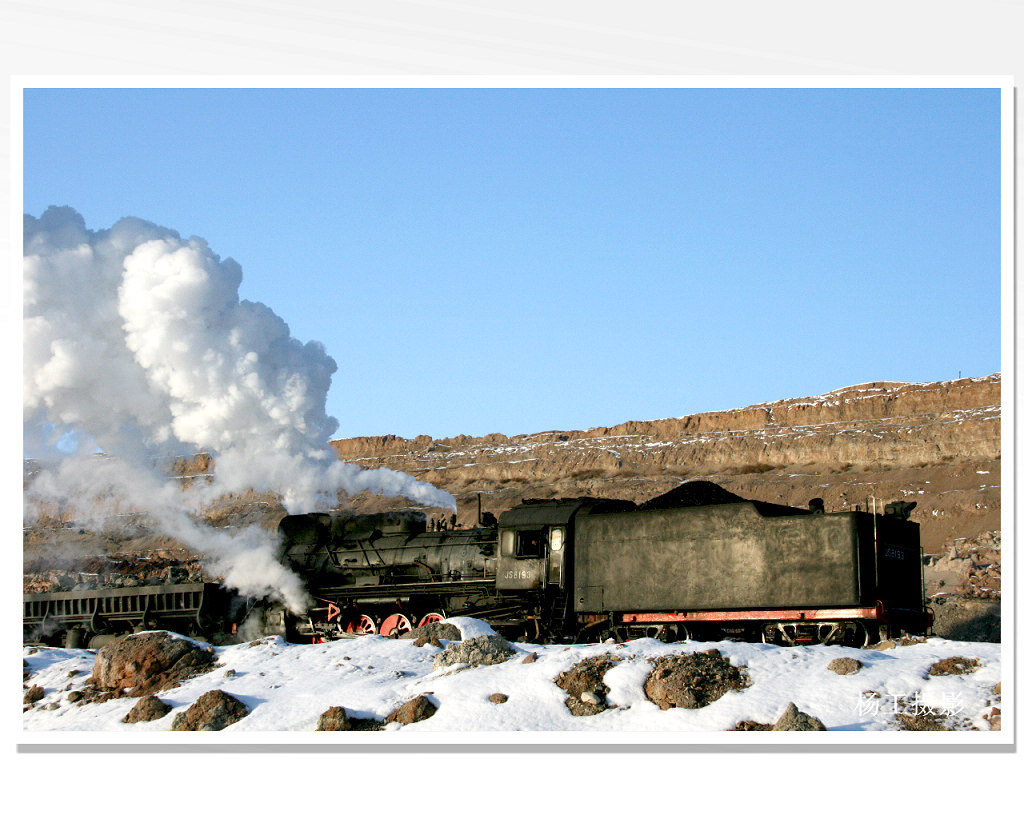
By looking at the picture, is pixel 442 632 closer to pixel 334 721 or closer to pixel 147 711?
pixel 334 721

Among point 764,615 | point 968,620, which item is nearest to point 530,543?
point 764,615

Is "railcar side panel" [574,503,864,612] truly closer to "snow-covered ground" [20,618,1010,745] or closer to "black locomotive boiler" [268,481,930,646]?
"black locomotive boiler" [268,481,930,646]

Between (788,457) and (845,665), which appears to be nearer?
(845,665)

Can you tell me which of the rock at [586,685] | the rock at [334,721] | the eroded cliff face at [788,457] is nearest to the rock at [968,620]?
the rock at [586,685]

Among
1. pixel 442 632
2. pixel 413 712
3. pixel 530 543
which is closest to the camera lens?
pixel 413 712

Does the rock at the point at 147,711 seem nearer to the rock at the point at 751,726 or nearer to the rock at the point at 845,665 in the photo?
the rock at the point at 751,726

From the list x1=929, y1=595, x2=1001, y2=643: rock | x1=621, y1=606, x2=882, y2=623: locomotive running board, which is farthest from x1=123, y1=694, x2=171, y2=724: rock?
x1=929, y1=595, x2=1001, y2=643: rock

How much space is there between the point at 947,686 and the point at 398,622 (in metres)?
12.1

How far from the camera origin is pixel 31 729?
14875 millimetres

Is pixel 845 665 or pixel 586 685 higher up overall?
pixel 845 665

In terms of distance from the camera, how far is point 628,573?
733 inches

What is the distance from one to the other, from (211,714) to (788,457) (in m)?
53.7

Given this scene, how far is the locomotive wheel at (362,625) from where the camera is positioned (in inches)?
869
